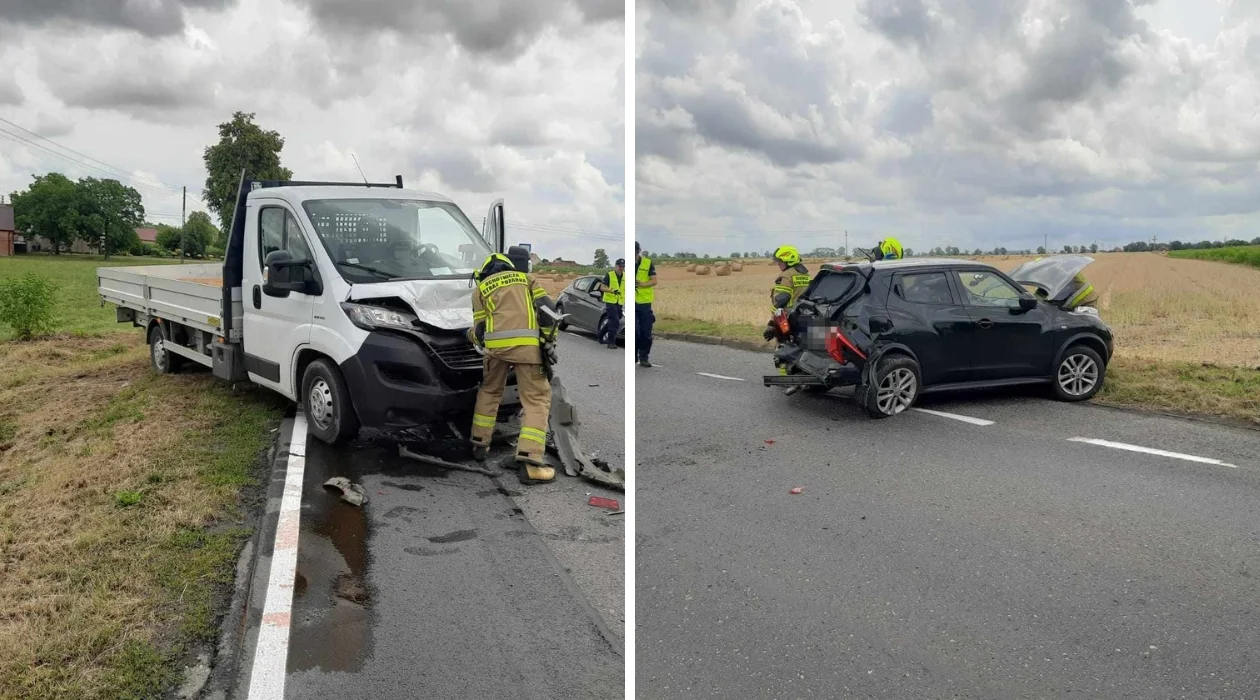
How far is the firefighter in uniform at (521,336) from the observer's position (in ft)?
17.4

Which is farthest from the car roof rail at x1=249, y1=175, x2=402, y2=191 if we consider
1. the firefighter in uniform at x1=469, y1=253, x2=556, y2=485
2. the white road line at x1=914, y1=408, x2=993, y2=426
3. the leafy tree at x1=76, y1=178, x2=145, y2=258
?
the leafy tree at x1=76, y1=178, x2=145, y2=258

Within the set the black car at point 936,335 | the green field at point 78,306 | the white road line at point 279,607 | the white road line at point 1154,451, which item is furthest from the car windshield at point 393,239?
the green field at point 78,306

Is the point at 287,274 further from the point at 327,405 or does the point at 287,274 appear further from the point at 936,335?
the point at 936,335

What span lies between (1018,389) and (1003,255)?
1.20 metres

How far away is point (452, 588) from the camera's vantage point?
367 cm

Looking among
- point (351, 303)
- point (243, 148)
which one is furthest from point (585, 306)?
point (243, 148)

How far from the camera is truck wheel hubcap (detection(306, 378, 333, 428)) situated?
6.06 m

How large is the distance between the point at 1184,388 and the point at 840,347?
8.99ft

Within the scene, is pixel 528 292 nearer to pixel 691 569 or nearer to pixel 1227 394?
pixel 691 569

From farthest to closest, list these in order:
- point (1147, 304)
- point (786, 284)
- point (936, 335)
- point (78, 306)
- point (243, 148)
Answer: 1. point (243, 148)
2. point (78, 306)
3. point (1147, 304)
4. point (786, 284)
5. point (936, 335)

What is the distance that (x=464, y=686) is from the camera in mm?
2768

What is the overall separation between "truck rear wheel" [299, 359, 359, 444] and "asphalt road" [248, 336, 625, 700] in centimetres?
19

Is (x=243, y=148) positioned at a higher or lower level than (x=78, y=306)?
higher

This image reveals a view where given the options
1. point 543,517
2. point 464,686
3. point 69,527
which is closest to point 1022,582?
point 464,686
